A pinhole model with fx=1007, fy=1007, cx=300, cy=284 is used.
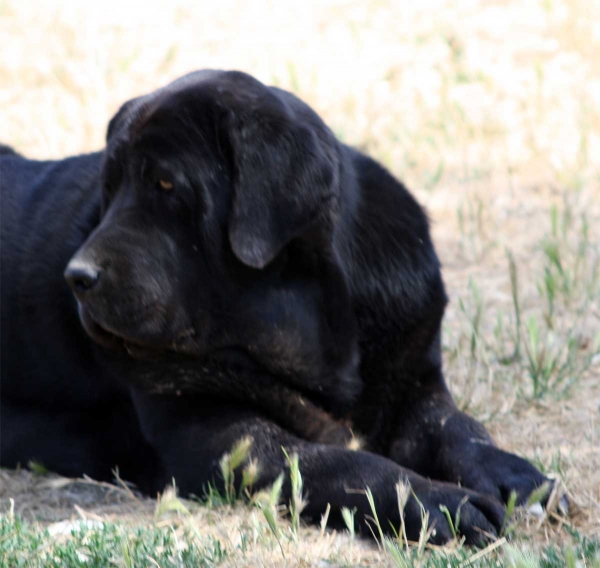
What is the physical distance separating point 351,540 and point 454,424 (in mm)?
784

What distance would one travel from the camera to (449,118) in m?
6.43

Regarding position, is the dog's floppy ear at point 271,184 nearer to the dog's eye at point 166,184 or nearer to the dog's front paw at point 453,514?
the dog's eye at point 166,184

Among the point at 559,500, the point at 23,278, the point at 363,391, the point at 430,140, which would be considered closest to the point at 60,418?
the point at 23,278

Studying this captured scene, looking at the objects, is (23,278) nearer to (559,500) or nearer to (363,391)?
(363,391)

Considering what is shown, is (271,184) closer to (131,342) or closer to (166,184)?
(166,184)

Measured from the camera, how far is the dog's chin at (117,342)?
2.72m

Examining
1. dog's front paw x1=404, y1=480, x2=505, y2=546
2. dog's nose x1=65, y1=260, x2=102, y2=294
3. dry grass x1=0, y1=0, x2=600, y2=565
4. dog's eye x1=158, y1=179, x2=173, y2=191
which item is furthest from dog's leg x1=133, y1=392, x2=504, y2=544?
dog's eye x1=158, y1=179, x2=173, y2=191

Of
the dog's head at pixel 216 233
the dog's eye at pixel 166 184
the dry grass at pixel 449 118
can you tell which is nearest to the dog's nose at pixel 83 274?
the dog's head at pixel 216 233

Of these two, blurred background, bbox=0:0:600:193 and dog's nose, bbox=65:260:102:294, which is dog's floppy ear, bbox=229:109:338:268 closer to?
dog's nose, bbox=65:260:102:294

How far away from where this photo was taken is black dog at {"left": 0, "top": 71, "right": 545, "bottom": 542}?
2570mm

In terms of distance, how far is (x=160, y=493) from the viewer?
108 inches

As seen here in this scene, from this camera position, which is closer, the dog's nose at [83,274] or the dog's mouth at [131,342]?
the dog's nose at [83,274]

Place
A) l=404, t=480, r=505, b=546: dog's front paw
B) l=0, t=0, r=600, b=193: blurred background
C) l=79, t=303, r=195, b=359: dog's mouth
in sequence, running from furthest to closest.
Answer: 1. l=0, t=0, r=600, b=193: blurred background
2. l=79, t=303, r=195, b=359: dog's mouth
3. l=404, t=480, r=505, b=546: dog's front paw

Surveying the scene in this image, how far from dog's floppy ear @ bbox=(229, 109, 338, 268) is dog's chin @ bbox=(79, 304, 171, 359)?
390 millimetres
